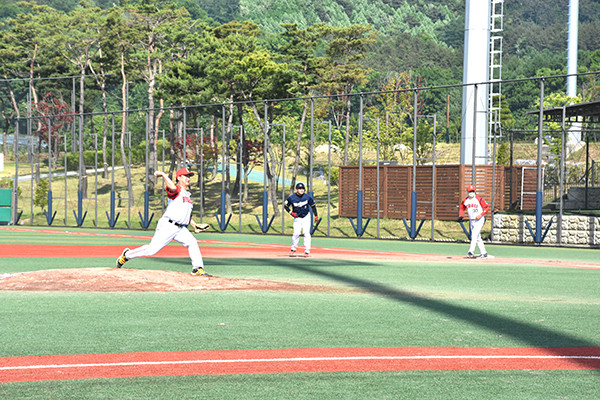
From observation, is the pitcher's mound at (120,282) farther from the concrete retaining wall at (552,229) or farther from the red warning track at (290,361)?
the concrete retaining wall at (552,229)

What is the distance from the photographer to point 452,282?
1480cm

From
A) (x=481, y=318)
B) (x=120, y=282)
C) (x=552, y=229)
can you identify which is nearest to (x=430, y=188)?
(x=552, y=229)

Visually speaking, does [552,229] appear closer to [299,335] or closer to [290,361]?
[299,335]

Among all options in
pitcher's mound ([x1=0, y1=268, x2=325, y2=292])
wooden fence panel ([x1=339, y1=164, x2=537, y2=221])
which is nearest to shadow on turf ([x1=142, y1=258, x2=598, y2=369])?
pitcher's mound ([x1=0, y1=268, x2=325, y2=292])

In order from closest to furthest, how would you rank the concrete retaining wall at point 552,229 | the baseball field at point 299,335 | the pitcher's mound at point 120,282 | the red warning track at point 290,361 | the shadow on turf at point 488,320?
the baseball field at point 299,335, the red warning track at point 290,361, the shadow on turf at point 488,320, the pitcher's mound at point 120,282, the concrete retaining wall at point 552,229

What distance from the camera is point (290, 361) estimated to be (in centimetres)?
745

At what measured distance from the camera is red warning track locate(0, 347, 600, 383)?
22.8 ft

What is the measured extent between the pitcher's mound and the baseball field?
36mm

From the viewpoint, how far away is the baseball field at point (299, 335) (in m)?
6.53

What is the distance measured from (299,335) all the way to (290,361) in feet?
4.50

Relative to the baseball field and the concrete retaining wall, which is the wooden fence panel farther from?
the baseball field

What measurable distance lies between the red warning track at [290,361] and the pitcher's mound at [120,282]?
4.99 meters

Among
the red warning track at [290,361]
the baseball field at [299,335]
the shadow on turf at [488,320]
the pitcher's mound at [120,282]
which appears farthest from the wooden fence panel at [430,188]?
the red warning track at [290,361]

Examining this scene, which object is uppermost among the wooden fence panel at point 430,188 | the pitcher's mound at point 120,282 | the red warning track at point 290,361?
the wooden fence panel at point 430,188
